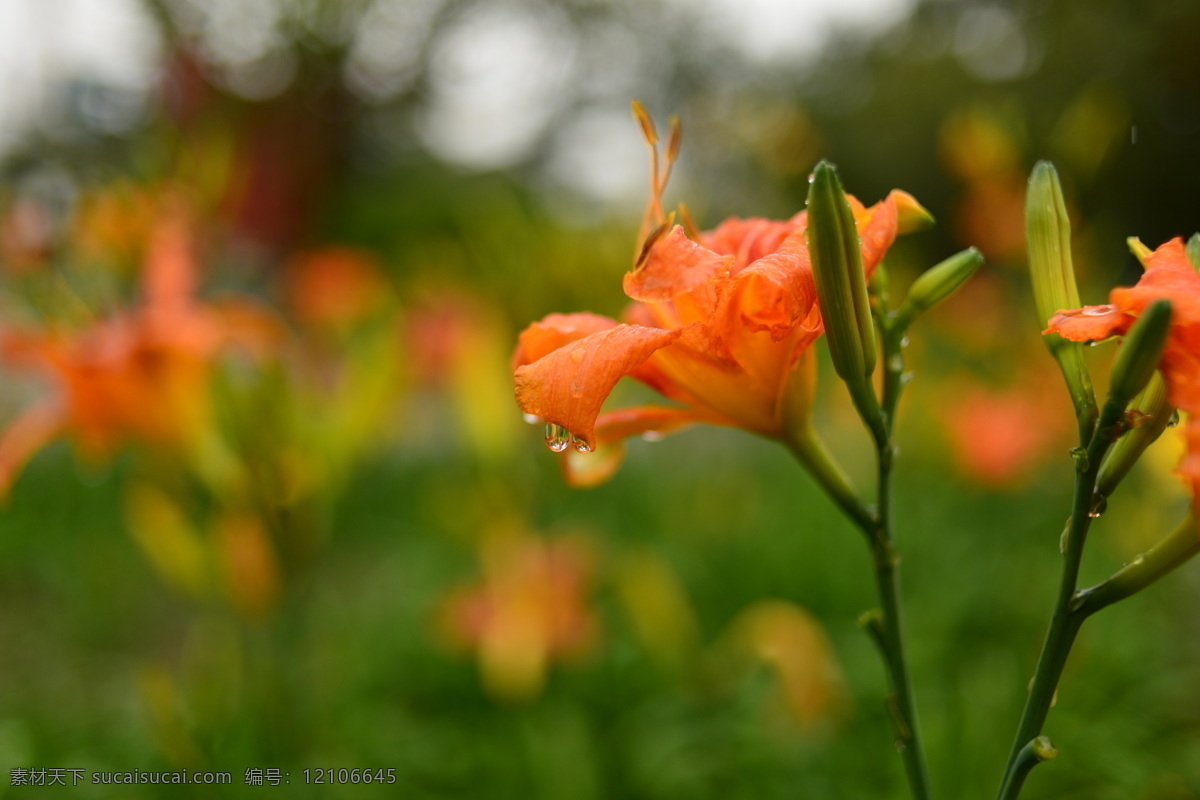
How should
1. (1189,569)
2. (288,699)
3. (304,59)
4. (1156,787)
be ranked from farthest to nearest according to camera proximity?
1. (304,59)
2. (1189,569)
3. (288,699)
4. (1156,787)

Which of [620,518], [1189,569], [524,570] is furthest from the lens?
[620,518]

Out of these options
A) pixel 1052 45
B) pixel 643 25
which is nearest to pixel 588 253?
pixel 1052 45

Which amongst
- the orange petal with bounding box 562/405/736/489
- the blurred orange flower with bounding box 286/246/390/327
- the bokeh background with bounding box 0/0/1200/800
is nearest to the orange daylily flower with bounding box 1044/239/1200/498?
the orange petal with bounding box 562/405/736/489

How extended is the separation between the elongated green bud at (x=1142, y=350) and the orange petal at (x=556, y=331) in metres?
0.32

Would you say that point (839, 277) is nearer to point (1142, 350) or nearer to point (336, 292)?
point (1142, 350)

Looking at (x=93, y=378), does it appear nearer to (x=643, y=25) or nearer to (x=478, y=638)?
(x=478, y=638)

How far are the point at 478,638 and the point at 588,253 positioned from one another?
1.14 m

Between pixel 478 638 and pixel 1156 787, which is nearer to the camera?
pixel 1156 787

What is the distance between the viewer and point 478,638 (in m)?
2.03

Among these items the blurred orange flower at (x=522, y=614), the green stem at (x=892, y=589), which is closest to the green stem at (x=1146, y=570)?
the green stem at (x=892, y=589)

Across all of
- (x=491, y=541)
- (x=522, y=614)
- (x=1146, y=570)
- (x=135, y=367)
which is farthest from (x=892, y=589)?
(x=491, y=541)

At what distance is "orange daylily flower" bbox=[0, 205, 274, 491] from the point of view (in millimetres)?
1282

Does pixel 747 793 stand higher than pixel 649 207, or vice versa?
pixel 649 207

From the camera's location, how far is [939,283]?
1.88 feet
